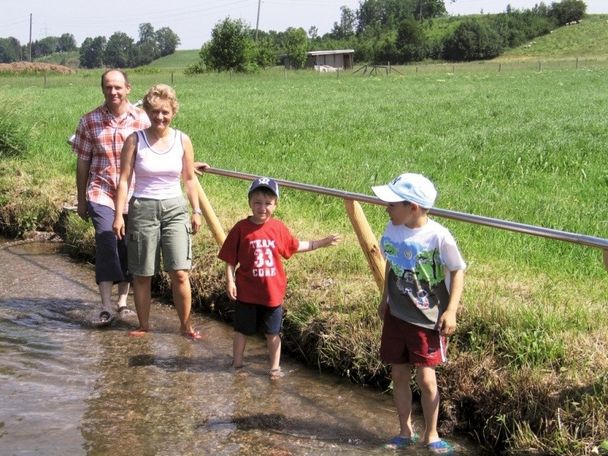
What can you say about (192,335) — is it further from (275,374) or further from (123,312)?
(275,374)

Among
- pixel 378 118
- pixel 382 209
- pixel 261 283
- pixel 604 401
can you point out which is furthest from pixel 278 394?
pixel 378 118

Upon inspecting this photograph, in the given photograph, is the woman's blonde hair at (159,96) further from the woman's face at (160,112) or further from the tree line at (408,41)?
the tree line at (408,41)

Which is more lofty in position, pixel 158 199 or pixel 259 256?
pixel 158 199

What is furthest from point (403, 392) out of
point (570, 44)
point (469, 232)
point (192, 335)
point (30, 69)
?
point (570, 44)

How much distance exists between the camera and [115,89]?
249 inches

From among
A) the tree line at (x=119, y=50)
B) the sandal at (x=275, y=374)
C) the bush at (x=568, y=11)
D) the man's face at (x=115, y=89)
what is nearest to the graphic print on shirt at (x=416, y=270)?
the sandal at (x=275, y=374)

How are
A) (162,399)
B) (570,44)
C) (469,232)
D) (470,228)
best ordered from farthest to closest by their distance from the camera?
(570,44), (470,228), (469,232), (162,399)

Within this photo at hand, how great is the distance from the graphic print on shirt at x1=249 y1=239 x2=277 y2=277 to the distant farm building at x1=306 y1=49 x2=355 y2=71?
100 m

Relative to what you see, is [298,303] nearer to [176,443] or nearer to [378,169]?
[176,443]

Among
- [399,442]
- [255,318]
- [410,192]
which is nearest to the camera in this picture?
[410,192]

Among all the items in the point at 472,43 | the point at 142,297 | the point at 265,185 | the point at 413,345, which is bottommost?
the point at 142,297

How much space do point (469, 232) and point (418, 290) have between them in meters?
3.53

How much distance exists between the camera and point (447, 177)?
11.1 metres

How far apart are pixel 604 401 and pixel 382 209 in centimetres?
468
